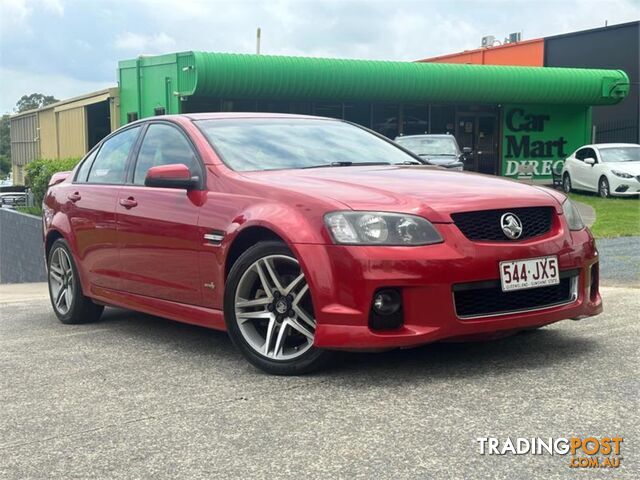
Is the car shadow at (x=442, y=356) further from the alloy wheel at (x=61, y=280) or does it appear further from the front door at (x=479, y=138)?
the front door at (x=479, y=138)

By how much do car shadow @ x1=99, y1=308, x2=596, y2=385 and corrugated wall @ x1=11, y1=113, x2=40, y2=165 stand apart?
124ft

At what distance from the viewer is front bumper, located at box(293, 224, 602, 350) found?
4152mm

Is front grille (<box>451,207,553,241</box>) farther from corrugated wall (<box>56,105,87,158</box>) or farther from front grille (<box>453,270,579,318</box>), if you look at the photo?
corrugated wall (<box>56,105,87,158</box>)

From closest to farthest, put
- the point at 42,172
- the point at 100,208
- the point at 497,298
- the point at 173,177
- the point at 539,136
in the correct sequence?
1. the point at 497,298
2. the point at 173,177
3. the point at 100,208
4. the point at 42,172
5. the point at 539,136

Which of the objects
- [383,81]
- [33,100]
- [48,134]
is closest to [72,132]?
[48,134]

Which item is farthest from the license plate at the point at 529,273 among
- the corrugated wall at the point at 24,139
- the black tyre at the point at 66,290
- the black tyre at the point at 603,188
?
the corrugated wall at the point at 24,139

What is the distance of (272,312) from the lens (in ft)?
15.0

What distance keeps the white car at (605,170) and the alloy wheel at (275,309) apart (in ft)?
62.9

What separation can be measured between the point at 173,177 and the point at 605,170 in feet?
64.3

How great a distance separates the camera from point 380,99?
27.8 metres

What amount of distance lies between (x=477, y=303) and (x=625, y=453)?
4.20 ft

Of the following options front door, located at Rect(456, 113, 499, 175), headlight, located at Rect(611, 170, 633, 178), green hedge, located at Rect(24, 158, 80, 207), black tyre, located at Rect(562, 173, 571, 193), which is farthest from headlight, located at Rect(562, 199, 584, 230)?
front door, located at Rect(456, 113, 499, 175)

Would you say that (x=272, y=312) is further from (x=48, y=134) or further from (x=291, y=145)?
(x=48, y=134)

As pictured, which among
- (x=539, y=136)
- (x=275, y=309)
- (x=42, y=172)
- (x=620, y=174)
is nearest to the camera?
(x=275, y=309)
